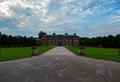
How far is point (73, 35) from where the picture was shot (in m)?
118

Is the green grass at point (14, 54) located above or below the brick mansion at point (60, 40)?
below

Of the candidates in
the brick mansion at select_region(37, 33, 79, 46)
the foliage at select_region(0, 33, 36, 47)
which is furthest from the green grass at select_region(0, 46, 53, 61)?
the brick mansion at select_region(37, 33, 79, 46)

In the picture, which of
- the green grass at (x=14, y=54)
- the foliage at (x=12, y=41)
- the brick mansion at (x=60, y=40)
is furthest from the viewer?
the brick mansion at (x=60, y=40)

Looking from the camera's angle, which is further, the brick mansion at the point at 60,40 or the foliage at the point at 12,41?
the brick mansion at the point at 60,40

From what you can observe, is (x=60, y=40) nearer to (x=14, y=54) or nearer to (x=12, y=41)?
(x=12, y=41)

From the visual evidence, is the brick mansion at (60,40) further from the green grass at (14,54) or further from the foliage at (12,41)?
the green grass at (14,54)

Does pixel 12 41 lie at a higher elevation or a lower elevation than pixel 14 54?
higher

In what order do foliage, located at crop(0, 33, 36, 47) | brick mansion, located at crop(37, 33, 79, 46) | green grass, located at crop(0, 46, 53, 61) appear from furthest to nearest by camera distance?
brick mansion, located at crop(37, 33, 79, 46) → foliage, located at crop(0, 33, 36, 47) → green grass, located at crop(0, 46, 53, 61)

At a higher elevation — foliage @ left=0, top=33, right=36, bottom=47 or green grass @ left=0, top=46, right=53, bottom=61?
foliage @ left=0, top=33, right=36, bottom=47

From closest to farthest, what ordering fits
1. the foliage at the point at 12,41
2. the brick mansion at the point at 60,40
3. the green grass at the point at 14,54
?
the green grass at the point at 14,54 → the foliage at the point at 12,41 → the brick mansion at the point at 60,40

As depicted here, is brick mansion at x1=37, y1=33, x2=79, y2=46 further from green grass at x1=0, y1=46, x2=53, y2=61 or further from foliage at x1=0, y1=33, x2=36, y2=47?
green grass at x1=0, y1=46, x2=53, y2=61

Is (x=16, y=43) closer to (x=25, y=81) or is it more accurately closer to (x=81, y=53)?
(x=81, y=53)

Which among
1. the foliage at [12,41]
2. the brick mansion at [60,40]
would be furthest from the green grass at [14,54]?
the brick mansion at [60,40]

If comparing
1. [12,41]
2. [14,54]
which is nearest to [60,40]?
[12,41]
